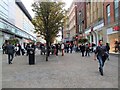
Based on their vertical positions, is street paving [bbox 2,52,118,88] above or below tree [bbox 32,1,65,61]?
below

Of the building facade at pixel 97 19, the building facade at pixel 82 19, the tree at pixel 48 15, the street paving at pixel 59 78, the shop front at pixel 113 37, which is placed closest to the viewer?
the street paving at pixel 59 78

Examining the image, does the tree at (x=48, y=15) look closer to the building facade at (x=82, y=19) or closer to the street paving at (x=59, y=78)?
the street paving at (x=59, y=78)

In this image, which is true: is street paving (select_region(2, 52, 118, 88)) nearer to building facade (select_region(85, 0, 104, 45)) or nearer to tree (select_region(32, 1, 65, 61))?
tree (select_region(32, 1, 65, 61))

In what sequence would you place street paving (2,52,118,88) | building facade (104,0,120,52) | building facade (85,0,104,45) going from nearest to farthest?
street paving (2,52,118,88) < building facade (104,0,120,52) < building facade (85,0,104,45)

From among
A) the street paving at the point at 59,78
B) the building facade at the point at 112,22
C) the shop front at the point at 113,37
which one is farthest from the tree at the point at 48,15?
the street paving at the point at 59,78

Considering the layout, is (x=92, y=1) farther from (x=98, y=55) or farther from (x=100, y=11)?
(x=98, y=55)

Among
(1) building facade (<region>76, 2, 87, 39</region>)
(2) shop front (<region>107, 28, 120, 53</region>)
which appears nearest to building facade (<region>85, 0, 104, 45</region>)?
(2) shop front (<region>107, 28, 120, 53</region>)

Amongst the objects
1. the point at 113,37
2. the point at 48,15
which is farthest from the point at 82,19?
the point at 48,15

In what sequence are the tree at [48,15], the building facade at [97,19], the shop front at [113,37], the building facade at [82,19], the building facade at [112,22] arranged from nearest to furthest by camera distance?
the tree at [48,15], the building facade at [112,22], the shop front at [113,37], the building facade at [97,19], the building facade at [82,19]

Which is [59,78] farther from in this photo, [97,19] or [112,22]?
[97,19]

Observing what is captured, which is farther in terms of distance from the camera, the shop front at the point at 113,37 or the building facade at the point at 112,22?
the shop front at the point at 113,37

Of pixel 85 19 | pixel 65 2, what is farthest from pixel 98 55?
pixel 85 19

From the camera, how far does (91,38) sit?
52.6 m

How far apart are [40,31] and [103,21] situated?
40.8 ft
